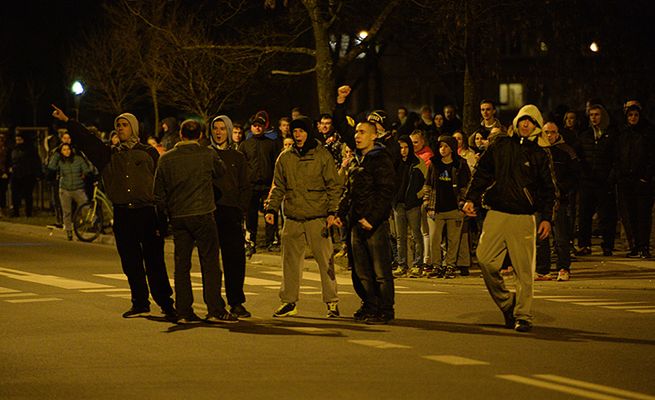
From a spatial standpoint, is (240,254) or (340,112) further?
(340,112)

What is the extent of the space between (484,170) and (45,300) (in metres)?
5.27

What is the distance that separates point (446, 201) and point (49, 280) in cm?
526

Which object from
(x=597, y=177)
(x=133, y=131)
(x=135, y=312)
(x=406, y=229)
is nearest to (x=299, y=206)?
(x=133, y=131)

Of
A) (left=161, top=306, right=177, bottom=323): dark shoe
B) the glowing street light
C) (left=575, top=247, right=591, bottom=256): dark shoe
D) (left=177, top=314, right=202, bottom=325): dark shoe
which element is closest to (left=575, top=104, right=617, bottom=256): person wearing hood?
(left=575, top=247, right=591, bottom=256): dark shoe

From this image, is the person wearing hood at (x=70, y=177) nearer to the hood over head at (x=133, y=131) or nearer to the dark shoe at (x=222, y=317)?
the hood over head at (x=133, y=131)

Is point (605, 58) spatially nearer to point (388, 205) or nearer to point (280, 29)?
point (280, 29)

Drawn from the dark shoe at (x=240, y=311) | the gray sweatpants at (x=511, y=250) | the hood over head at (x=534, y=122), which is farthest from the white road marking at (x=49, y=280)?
the hood over head at (x=534, y=122)

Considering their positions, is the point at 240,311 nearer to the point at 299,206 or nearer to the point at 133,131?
the point at 299,206

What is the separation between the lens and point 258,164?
2192 cm

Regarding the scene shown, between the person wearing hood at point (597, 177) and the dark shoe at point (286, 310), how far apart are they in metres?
7.75

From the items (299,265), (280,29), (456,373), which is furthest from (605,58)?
(456,373)

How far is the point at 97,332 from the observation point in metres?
12.5

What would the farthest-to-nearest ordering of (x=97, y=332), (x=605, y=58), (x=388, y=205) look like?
1. (x=605, y=58)
2. (x=388, y=205)
3. (x=97, y=332)

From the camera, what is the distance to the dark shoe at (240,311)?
45.0ft
